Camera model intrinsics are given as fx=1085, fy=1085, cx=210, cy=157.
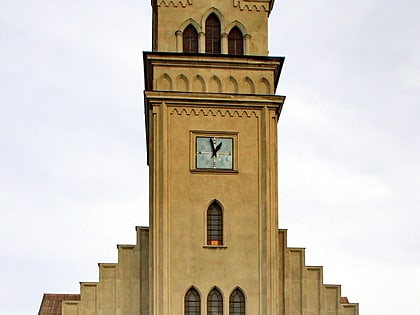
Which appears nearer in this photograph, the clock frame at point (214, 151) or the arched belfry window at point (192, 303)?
the arched belfry window at point (192, 303)

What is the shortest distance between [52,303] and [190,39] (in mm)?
22425

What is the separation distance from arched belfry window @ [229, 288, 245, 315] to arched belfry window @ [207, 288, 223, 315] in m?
0.35

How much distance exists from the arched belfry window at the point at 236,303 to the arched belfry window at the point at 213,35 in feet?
30.2

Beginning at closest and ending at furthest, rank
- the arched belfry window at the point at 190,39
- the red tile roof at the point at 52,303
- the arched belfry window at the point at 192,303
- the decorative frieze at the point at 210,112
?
1. the arched belfry window at the point at 192,303
2. the decorative frieze at the point at 210,112
3. the arched belfry window at the point at 190,39
4. the red tile roof at the point at 52,303

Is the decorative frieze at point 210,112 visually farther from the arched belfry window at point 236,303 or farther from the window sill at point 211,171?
the arched belfry window at point 236,303

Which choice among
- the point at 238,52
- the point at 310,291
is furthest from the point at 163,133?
the point at 310,291

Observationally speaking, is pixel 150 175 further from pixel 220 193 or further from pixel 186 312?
pixel 186 312

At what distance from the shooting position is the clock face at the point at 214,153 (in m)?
39.2

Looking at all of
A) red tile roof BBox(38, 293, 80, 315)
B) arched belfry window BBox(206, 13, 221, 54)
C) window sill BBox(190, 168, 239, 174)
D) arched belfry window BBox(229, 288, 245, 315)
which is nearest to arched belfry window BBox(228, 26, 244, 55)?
arched belfry window BBox(206, 13, 221, 54)

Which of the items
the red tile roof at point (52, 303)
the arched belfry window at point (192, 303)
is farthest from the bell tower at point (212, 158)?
the red tile roof at point (52, 303)

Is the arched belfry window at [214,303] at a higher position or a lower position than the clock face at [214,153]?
lower

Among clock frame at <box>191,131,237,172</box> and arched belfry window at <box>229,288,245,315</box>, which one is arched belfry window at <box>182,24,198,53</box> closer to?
clock frame at <box>191,131,237,172</box>

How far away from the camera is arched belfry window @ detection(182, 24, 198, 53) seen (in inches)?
1608

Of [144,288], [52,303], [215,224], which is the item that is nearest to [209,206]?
[215,224]
